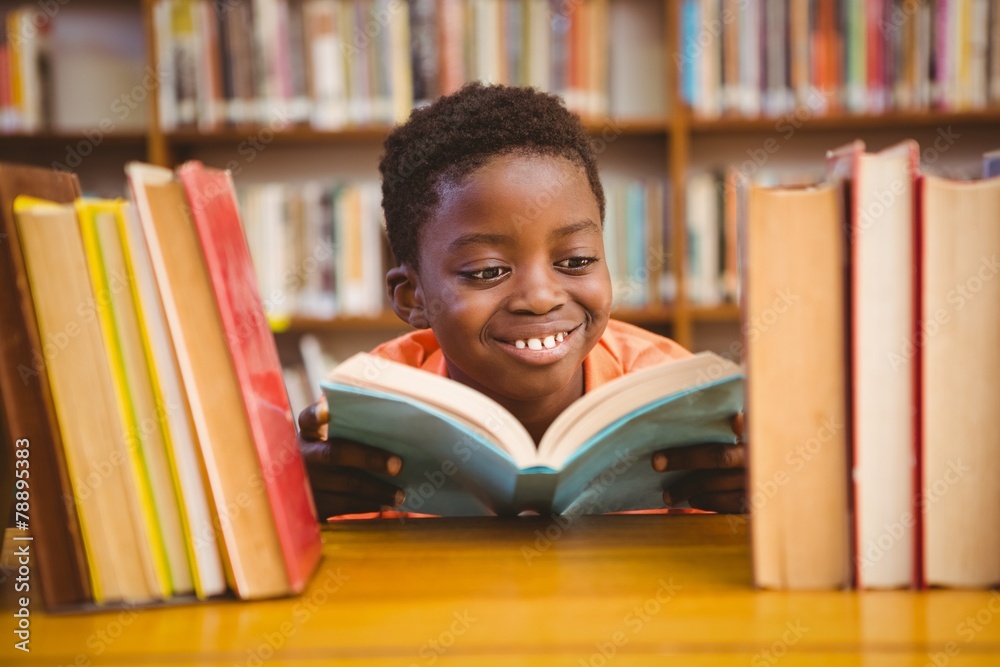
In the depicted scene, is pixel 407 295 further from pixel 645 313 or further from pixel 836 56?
pixel 836 56

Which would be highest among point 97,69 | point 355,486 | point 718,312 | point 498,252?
point 97,69

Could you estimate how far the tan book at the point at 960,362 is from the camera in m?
0.52

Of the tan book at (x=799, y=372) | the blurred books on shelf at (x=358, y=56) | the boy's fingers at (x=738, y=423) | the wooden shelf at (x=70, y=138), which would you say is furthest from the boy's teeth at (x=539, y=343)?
the wooden shelf at (x=70, y=138)

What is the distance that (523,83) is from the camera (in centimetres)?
205

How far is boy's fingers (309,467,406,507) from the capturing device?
0.84m

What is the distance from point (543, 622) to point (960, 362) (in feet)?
0.98

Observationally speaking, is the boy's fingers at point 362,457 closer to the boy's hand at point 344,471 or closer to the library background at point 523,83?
the boy's hand at point 344,471

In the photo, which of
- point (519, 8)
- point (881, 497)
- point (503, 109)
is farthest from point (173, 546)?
point (519, 8)

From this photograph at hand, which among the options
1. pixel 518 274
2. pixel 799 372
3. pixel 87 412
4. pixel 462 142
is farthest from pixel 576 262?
pixel 87 412

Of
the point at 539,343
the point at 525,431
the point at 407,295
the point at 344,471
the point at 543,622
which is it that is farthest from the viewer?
the point at 407,295

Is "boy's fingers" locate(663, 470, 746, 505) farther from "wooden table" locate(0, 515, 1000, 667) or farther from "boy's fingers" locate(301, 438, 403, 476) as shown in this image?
"boy's fingers" locate(301, 438, 403, 476)

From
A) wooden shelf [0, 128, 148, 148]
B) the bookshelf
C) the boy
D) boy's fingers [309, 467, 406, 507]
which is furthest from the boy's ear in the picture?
wooden shelf [0, 128, 148, 148]

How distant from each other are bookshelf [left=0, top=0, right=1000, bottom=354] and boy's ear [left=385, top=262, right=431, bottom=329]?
3.21ft

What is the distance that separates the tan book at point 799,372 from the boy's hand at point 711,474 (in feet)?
0.62
